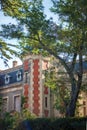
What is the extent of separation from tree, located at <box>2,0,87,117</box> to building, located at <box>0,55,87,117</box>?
14.0 meters

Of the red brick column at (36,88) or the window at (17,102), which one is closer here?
the red brick column at (36,88)

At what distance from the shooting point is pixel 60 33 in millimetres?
21062

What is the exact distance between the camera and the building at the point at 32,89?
3783 centimetres

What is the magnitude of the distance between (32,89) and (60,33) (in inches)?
723

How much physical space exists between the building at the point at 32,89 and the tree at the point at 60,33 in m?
14.0

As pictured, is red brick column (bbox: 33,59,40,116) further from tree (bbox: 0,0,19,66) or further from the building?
tree (bbox: 0,0,19,66)

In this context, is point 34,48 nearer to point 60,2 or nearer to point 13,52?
point 13,52

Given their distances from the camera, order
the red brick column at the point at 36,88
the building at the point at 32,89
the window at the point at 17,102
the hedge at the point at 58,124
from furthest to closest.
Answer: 1. the window at the point at 17,102
2. the building at the point at 32,89
3. the red brick column at the point at 36,88
4. the hedge at the point at 58,124

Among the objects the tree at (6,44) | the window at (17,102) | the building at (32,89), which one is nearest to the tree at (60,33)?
the tree at (6,44)

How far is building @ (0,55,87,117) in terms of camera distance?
37.8 m

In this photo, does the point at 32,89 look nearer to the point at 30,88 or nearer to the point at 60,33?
the point at 30,88

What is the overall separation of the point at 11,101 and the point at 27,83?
14.6 ft

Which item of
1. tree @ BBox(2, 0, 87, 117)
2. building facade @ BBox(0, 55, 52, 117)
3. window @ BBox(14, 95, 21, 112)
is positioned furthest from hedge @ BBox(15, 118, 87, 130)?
window @ BBox(14, 95, 21, 112)

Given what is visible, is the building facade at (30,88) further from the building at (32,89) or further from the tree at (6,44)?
the tree at (6,44)
